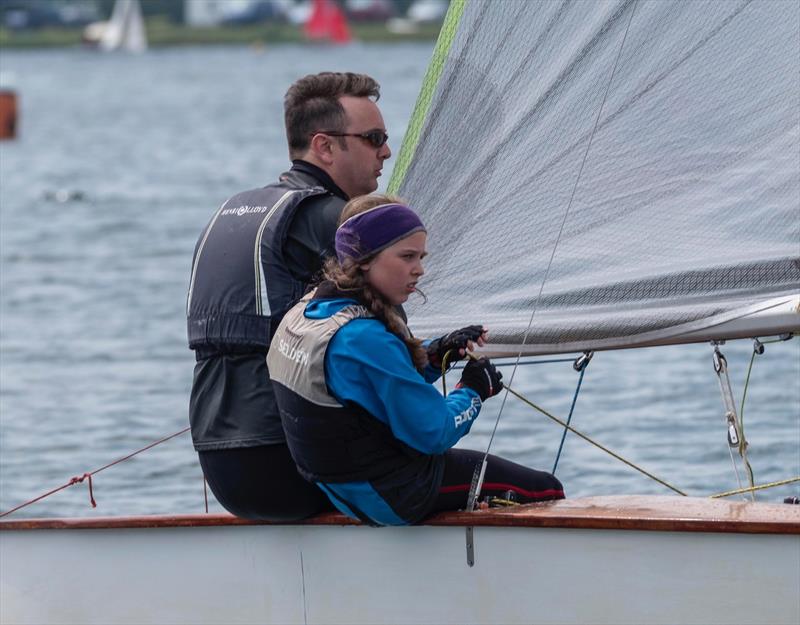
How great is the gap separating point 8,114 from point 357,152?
22.4 metres

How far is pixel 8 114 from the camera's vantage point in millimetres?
24969

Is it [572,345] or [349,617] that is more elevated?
[572,345]

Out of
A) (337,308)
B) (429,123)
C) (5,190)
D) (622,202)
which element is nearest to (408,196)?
(429,123)

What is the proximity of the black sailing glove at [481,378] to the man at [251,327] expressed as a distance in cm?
34

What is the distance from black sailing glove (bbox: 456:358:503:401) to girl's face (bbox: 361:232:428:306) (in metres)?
0.21

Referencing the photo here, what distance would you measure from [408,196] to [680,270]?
0.60 metres

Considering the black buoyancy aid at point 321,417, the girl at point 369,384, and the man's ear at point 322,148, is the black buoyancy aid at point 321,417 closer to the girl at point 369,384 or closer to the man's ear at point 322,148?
the girl at point 369,384

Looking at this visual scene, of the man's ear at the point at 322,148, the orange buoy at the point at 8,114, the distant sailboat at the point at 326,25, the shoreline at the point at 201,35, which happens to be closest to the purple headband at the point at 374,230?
the man's ear at the point at 322,148

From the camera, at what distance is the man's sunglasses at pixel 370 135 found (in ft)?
11.0

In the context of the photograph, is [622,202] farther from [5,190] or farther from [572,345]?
[5,190]

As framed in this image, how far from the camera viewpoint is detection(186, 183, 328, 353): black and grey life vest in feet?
10.6

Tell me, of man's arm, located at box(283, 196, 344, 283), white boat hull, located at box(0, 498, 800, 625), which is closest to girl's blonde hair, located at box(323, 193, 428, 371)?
man's arm, located at box(283, 196, 344, 283)

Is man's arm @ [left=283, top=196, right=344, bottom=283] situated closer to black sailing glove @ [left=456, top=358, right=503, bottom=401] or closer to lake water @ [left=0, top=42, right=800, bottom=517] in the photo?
black sailing glove @ [left=456, top=358, right=503, bottom=401]

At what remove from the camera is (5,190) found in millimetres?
18797
